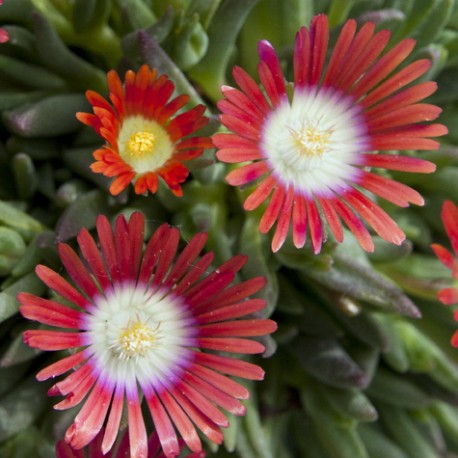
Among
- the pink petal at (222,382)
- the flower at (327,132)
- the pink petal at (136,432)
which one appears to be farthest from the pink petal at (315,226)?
the pink petal at (136,432)

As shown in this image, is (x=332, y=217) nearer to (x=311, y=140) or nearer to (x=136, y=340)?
(x=311, y=140)

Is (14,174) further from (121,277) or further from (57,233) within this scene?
(121,277)

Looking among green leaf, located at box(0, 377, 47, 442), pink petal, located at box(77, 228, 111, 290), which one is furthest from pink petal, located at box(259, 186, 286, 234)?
green leaf, located at box(0, 377, 47, 442)

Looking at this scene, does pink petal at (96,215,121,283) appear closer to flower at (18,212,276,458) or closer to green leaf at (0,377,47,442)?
flower at (18,212,276,458)

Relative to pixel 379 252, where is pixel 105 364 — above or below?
below

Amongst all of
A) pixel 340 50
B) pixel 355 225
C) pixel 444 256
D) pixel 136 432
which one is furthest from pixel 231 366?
pixel 340 50

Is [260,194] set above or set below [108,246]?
above

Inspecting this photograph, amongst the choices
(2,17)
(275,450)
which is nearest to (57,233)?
(2,17)
